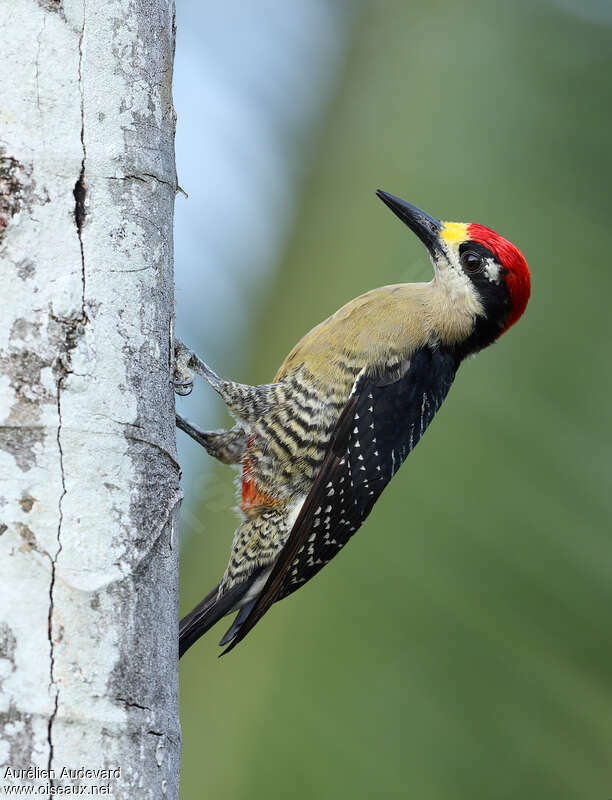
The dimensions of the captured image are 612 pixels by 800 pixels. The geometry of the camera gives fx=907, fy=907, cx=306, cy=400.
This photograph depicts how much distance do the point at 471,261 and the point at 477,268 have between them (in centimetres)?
4

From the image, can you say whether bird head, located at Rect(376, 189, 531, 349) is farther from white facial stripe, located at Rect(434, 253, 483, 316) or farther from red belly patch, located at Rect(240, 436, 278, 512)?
red belly patch, located at Rect(240, 436, 278, 512)

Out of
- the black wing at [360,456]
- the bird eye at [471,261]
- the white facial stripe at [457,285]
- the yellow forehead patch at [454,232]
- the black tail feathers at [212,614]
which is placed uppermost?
the yellow forehead patch at [454,232]

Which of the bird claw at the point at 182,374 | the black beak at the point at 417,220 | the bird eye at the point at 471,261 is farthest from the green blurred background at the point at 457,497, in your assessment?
the bird claw at the point at 182,374

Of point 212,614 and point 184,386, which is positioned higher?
point 184,386

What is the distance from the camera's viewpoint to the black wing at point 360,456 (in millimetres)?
3258

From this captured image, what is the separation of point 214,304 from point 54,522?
86.1 inches

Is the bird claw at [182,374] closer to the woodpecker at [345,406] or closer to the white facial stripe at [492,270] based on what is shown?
the woodpecker at [345,406]

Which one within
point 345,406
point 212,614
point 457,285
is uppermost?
point 457,285

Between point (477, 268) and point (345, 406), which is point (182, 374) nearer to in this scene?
point (345, 406)

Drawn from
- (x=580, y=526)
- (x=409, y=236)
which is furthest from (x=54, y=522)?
(x=409, y=236)

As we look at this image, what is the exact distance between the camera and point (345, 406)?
3.48 metres

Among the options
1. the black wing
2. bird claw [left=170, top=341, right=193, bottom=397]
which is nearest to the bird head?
the black wing

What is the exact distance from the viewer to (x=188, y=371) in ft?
10.4

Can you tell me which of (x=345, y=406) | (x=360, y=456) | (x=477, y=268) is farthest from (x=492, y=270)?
(x=360, y=456)
